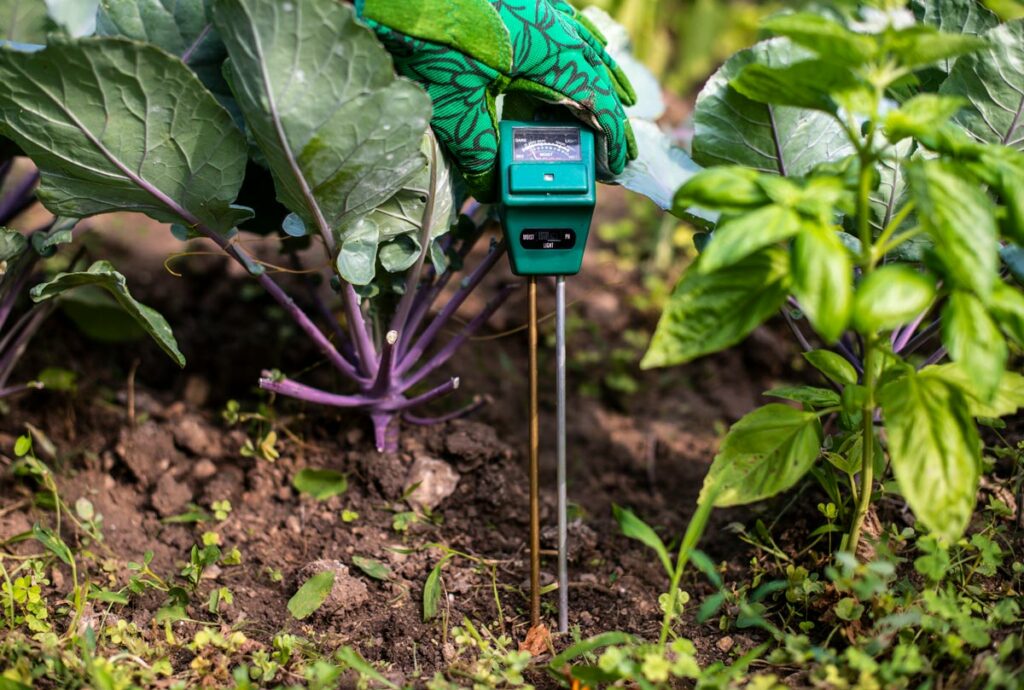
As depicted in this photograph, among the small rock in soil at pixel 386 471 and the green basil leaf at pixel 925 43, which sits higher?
the green basil leaf at pixel 925 43

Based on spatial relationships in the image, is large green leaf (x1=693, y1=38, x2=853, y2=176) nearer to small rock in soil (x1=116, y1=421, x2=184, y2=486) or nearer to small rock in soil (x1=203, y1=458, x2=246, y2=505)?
small rock in soil (x1=203, y1=458, x2=246, y2=505)

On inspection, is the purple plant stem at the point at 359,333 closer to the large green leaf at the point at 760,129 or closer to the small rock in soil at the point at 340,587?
the small rock in soil at the point at 340,587

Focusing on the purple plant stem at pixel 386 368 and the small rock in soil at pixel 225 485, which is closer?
the purple plant stem at pixel 386 368

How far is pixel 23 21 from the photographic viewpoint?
1693 millimetres

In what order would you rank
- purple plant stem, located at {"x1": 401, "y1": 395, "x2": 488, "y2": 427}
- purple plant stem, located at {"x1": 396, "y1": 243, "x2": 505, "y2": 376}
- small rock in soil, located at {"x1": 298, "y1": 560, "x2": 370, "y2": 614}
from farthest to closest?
purple plant stem, located at {"x1": 401, "y1": 395, "x2": 488, "y2": 427} < purple plant stem, located at {"x1": 396, "y1": 243, "x2": 505, "y2": 376} < small rock in soil, located at {"x1": 298, "y1": 560, "x2": 370, "y2": 614}

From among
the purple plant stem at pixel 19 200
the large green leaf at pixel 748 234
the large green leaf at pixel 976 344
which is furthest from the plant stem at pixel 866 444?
the purple plant stem at pixel 19 200

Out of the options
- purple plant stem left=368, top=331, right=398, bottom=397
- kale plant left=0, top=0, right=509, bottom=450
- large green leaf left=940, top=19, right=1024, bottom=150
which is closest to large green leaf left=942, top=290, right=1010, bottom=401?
large green leaf left=940, top=19, right=1024, bottom=150

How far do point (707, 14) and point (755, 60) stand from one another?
222 cm

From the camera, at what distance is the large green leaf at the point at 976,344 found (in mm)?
1153

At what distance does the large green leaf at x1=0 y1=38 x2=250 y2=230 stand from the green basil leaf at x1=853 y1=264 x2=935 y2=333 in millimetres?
1025

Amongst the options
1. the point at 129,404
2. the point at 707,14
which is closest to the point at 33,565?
the point at 129,404

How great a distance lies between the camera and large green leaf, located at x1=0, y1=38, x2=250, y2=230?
140cm

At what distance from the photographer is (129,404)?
6.48 feet

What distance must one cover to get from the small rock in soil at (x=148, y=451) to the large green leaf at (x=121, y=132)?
50cm
